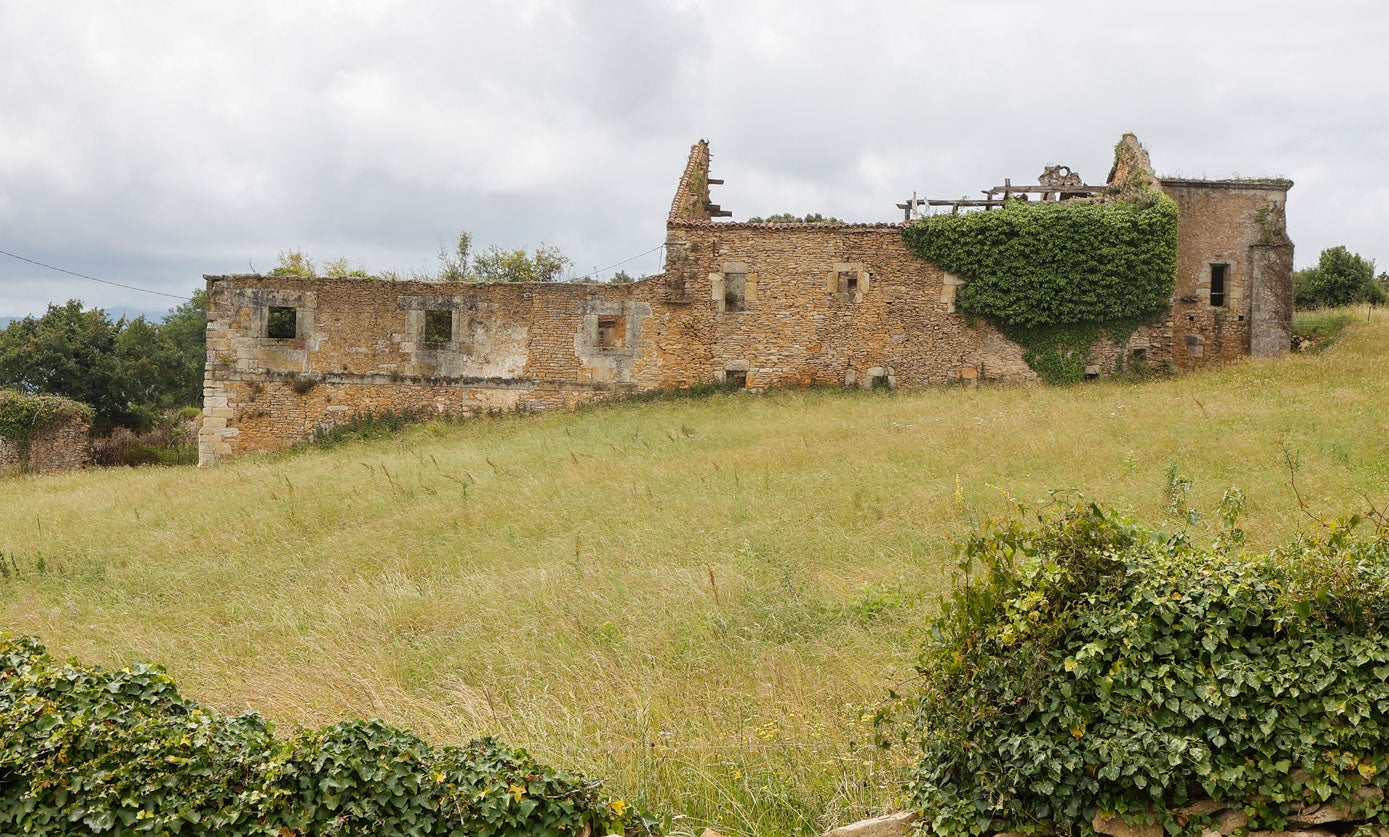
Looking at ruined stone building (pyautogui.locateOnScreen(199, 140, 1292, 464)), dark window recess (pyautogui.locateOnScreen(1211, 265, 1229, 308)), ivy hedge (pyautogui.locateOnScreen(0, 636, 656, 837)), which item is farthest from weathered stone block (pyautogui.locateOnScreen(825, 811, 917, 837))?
dark window recess (pyautogui.locateOnScreen(1211, 265, 1229, 308))

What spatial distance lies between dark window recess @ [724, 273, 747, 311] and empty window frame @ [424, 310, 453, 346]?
21.1 feet

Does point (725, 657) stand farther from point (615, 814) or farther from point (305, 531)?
point (305, 531)

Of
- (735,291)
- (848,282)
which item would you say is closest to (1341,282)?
(848,282)

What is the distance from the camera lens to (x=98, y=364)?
116 feet

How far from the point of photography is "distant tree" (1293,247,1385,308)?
2842cm

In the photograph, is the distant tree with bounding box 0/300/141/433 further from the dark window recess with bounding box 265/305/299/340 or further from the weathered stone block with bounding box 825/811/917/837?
the weathered stone block with bounding box 825/811/917/837

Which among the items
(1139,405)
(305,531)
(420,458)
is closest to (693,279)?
(420,458)

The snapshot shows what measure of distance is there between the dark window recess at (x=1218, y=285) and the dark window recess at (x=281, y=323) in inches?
836

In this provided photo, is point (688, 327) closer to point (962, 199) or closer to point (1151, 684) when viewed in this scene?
point (962, 199)

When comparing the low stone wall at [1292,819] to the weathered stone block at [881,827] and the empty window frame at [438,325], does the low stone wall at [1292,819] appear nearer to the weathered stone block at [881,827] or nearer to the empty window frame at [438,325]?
the weathered stone block at [881,827]

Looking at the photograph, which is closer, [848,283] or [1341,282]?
[848,283]

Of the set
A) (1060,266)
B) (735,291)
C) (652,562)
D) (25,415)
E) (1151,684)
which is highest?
(1060,266)

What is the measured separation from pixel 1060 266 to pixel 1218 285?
4.37 metres

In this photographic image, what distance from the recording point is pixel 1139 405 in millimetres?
15172
